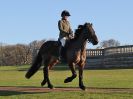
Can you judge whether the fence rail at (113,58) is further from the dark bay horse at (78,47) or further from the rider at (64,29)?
the dark bay horse at (78,47)

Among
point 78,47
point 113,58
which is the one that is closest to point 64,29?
point 78,47

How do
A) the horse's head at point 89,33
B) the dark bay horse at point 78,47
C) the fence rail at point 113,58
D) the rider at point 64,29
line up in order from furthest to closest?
the fence rail at point 113,58 → the rider at point 64,29 → the dark bay horse at point 78,47 → the horse's head at point 89,33

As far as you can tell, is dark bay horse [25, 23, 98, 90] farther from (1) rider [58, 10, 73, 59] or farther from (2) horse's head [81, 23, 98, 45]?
(1) rider [58, 10, 73, 59]

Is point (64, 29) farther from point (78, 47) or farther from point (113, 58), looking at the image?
point (113, 58)

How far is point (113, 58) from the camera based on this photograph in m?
60.1

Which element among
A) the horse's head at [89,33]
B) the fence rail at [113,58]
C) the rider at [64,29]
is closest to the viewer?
the horse's head at [89,33]

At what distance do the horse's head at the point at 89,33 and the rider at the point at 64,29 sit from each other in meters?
0.72

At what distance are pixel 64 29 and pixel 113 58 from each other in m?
41.8

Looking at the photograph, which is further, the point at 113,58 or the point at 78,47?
the point at 113,58

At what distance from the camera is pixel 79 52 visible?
18094mm

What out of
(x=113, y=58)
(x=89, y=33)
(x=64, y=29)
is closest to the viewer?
(x=89, y=33)

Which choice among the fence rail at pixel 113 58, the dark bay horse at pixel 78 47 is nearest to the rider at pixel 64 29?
the dark bay horse at pixel 78 47

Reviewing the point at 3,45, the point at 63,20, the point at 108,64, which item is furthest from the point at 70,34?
the point at 3,45

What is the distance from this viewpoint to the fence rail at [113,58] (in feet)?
191
